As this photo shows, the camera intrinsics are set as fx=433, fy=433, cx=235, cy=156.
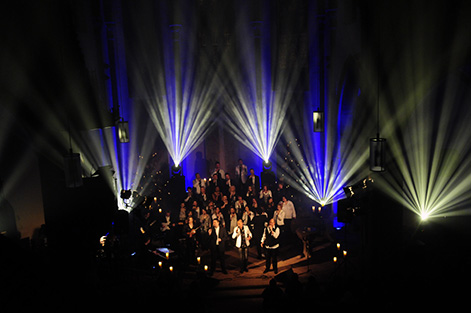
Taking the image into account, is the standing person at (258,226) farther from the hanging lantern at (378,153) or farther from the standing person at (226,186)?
the hanging lantern at (378,153)

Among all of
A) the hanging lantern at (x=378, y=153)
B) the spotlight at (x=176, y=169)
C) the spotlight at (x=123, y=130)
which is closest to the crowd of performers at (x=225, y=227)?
the spotlight at (x=123, y=130)

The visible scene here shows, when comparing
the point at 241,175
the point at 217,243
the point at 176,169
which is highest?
the point at 176,169

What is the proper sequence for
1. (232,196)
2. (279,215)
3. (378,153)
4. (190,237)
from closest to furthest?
(378,153) → (190,237) → (279,215) → (232,196)

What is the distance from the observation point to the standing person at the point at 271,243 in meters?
11.4

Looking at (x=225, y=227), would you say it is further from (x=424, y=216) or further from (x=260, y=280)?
(x=424, y=216)

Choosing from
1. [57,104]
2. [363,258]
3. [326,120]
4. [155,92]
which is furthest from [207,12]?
[363,258]

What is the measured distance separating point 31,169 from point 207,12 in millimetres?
11083

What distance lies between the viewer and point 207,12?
19906mm


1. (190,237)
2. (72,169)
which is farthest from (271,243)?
(72,169)

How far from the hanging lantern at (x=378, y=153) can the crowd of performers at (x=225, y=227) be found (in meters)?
4.18

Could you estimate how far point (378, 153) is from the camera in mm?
7660

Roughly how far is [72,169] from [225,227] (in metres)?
6.26

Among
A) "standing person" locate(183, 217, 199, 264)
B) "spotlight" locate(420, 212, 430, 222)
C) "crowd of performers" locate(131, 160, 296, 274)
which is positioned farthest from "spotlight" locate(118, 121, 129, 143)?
"spotlight" locate(420, 212, 430, 222)

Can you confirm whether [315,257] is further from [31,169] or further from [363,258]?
[31,169]
